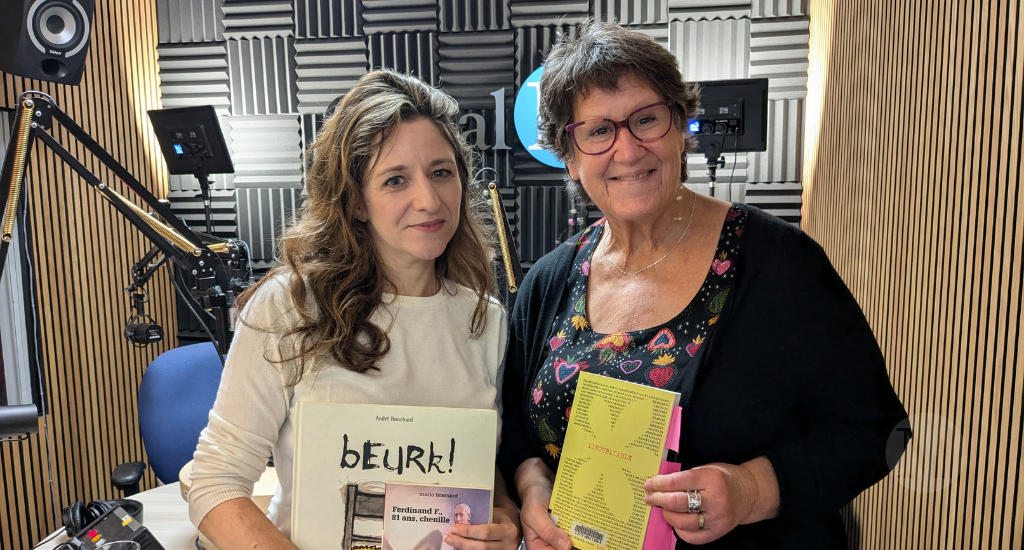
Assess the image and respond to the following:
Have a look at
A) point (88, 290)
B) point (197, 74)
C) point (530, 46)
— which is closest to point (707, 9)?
point (530, 46)

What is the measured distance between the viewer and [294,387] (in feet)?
4.67

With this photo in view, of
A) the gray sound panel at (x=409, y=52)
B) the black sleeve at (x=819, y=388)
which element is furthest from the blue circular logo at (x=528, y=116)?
the black sleeve at (x=819, y=388)

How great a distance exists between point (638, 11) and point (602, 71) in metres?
3.96

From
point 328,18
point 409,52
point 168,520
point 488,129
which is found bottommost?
point 168,520

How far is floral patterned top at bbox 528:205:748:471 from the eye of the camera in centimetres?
133

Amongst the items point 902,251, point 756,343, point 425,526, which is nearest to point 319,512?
point 425,526

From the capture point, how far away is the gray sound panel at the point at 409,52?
207 inches

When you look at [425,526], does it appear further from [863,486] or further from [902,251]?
[902,251]

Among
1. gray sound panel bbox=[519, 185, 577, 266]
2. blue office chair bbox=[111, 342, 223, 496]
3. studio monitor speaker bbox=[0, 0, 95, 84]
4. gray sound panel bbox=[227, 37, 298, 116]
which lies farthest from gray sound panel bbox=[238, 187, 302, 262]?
blue office chair bbox=[111, 342, 223, 496]

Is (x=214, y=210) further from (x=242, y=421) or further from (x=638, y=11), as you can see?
(x=242, y=421)

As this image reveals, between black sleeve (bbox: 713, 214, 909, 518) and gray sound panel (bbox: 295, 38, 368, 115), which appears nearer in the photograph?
black sleeve (bbox: 713, 214, 909, 518)

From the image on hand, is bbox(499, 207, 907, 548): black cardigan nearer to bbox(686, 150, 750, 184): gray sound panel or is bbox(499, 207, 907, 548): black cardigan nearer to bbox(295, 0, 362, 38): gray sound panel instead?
bbox(686, 150, 750, 184): gray sound panel

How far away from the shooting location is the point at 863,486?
128 centimetres

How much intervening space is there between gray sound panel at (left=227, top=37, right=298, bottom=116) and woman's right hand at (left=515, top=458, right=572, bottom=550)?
15.6 feet
